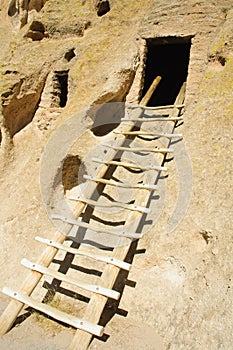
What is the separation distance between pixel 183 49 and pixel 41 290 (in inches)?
230

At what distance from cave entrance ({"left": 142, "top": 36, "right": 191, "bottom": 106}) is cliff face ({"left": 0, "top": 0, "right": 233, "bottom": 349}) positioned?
132cm

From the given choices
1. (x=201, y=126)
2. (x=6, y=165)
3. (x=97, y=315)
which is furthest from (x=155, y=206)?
(x=6, y=165)

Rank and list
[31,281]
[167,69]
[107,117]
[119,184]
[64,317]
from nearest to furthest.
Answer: [64,317]
[31,281]
[119,184]
[107,117]
[167,69]

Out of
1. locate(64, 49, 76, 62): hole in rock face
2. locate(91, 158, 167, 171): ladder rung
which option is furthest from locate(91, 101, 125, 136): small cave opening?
locate(64, 49, 76, 62): hole in rock face

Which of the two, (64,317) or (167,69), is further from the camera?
(167,69)

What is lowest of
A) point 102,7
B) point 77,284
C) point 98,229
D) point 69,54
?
point 77,284

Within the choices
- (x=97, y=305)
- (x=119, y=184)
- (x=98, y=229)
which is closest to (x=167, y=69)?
(x=119, y=184)

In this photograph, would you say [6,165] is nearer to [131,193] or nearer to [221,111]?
[131,193]

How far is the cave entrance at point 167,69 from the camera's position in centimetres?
746

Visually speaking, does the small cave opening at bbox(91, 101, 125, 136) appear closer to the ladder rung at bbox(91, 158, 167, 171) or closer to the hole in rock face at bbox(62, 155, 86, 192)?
the hole in rock face at bbox(62, 155, 86, 192)

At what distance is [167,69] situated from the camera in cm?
827

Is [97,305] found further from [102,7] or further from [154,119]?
[102,7]

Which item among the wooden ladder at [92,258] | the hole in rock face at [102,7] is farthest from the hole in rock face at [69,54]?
the wooden ladder at [92,258]

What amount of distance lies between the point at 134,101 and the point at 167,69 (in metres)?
3.06
